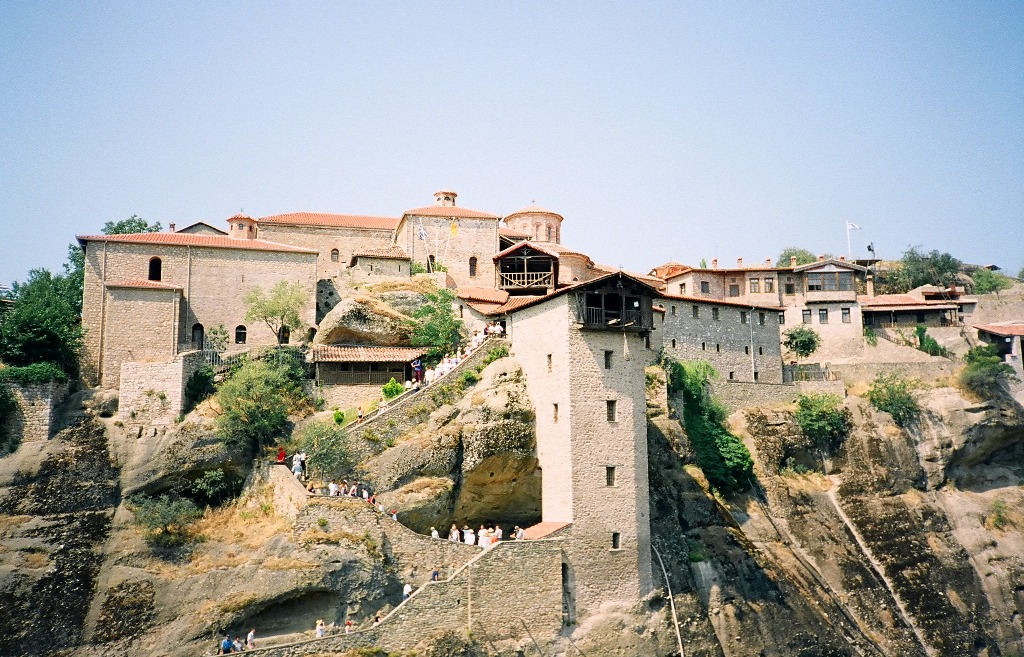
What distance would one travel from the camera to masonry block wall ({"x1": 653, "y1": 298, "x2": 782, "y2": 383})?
5166 centimetres

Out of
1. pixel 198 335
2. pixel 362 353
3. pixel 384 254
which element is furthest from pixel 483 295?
pixel 198 335

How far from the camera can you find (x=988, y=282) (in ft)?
256

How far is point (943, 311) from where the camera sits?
205 ft

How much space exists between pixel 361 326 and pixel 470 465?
11557 mm

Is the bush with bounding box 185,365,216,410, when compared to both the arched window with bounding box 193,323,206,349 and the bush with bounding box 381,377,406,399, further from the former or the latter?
the bush with bounding box 381,377,406,399

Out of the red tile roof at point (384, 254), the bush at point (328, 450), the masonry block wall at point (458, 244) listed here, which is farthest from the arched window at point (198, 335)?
the masonry block wall at point (458, 244)

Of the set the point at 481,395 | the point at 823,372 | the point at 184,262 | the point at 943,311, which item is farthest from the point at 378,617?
the point at 943,311

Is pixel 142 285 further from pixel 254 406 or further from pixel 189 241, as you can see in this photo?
pixel 254 406

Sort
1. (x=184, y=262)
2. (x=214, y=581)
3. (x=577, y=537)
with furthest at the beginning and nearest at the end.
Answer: (x=184, y=262), (x=577, y=537), (x=214, y=581)

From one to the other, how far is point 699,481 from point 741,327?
14.6m

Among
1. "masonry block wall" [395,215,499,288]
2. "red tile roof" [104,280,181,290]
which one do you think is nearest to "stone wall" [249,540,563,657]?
"red tile roof" [104,280,181,290]

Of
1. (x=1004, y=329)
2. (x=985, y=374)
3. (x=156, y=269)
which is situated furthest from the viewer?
(x=1004, y=329)

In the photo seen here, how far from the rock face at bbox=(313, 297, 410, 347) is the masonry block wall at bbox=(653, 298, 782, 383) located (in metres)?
14.2

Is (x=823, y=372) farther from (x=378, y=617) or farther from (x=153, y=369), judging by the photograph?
(x=153, y=369)
